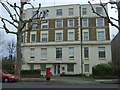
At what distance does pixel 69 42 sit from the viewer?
3681 centimetres

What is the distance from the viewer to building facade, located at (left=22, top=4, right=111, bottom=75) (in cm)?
3588

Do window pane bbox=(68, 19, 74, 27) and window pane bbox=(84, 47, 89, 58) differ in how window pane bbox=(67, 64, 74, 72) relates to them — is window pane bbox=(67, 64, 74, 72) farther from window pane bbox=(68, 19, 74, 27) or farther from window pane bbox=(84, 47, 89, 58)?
window pane bbox=(68, 19, 74, 27)

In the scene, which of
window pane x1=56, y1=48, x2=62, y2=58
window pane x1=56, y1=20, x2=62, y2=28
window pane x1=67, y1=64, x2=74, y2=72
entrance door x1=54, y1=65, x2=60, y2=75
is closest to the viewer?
window pane x1=67, y1=64, x2=74, y2=72

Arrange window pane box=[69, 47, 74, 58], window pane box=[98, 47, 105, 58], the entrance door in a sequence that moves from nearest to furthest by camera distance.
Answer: window pane box=[98, 47, 105, 58], the entrance door, window pane box=[69, 47, 74, 58]

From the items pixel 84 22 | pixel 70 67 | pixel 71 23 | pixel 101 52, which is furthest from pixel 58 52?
pixel 101 52

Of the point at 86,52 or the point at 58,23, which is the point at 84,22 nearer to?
the point at 58,23

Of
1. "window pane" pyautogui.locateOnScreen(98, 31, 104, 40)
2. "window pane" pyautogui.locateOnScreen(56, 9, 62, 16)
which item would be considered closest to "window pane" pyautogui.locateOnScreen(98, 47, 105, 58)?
"window pane" pyautogui.locateOnScreen(98, 31, 104, 40)

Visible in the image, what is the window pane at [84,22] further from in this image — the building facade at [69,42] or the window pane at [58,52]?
the window pane at [58,52]

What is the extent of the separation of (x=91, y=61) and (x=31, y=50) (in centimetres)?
1248

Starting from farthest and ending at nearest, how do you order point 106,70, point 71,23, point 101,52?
point 71,23 → point 101,52 → point 106,70

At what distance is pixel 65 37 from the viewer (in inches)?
1470

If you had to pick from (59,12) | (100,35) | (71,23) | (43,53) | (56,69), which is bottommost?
(56,69)

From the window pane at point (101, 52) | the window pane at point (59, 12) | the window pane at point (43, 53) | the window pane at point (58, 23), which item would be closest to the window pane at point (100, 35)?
the window pane at point (101, 52)

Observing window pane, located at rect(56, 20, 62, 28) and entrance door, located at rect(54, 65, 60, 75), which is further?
window pane, located at rect(56, 20, 62, 28)
